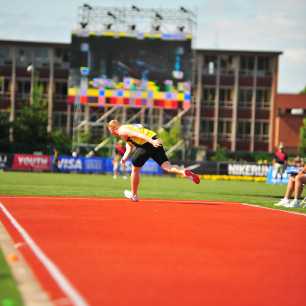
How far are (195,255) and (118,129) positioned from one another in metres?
8.40

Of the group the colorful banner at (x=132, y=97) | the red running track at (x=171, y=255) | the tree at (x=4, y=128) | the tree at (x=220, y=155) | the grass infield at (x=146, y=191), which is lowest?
the tree at (x=220, y=155)

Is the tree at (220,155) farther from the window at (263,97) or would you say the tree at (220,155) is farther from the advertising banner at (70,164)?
the advertising banner at (70,164)

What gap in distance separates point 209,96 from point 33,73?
64.9 ft

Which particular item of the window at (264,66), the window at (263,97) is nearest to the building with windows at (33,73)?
the window at (264,66)

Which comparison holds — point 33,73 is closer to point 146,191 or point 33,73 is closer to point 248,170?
point 248,170

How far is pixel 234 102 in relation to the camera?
310ft

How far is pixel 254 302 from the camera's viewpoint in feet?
19.9

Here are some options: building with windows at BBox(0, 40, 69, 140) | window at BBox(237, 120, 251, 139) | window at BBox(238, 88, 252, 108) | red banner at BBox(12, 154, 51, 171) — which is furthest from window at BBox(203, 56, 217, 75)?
red banner at BBox(12, 154, 51, 171)

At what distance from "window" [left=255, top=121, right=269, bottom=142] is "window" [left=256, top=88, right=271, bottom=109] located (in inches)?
75.6

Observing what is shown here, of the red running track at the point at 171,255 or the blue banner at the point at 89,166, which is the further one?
the blue banner at the point at 89,166

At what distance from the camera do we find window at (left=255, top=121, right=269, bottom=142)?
9495 centimetres

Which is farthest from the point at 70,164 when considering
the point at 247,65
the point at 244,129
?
the point at 244,129

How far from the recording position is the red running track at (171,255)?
6227mm

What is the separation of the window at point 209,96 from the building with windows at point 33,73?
15610 millimetres
